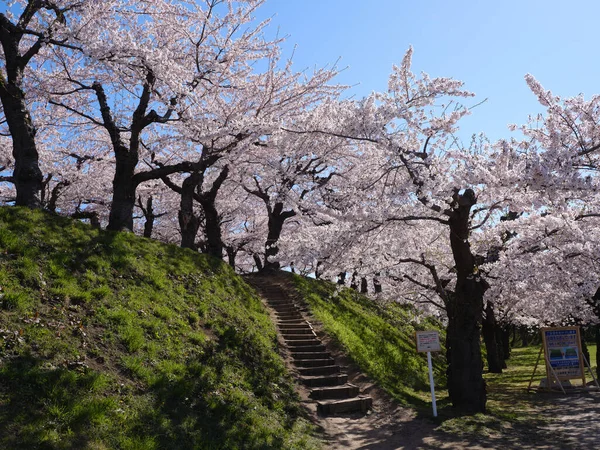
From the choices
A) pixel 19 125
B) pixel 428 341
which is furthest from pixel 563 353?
pixel 19 125

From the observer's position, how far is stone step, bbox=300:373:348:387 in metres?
11.5

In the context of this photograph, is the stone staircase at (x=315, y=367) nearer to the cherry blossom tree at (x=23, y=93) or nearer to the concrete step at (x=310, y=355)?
the concrete step at (x=310, y=355)

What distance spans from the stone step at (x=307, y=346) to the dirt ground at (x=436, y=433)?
2.49m

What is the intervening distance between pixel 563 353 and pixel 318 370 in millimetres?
8091

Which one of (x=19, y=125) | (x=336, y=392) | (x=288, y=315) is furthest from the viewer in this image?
(x=288, y=315)

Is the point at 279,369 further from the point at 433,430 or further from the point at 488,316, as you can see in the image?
the point at 488,316

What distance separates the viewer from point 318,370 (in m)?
12.2

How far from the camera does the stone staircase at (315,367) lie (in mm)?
10719

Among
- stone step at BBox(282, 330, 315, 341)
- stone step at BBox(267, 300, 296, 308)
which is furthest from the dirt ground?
stone step at BBox(267, 300, 296, 308)

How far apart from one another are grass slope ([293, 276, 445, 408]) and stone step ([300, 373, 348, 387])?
1113mm

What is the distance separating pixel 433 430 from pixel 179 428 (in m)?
5.28

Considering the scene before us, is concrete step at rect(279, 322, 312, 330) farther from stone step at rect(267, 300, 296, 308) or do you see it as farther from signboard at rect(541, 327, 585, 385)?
signboard at rect(541, 327, 585, 385)

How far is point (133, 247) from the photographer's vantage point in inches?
478

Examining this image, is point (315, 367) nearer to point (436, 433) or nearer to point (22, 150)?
point (436, 433)
